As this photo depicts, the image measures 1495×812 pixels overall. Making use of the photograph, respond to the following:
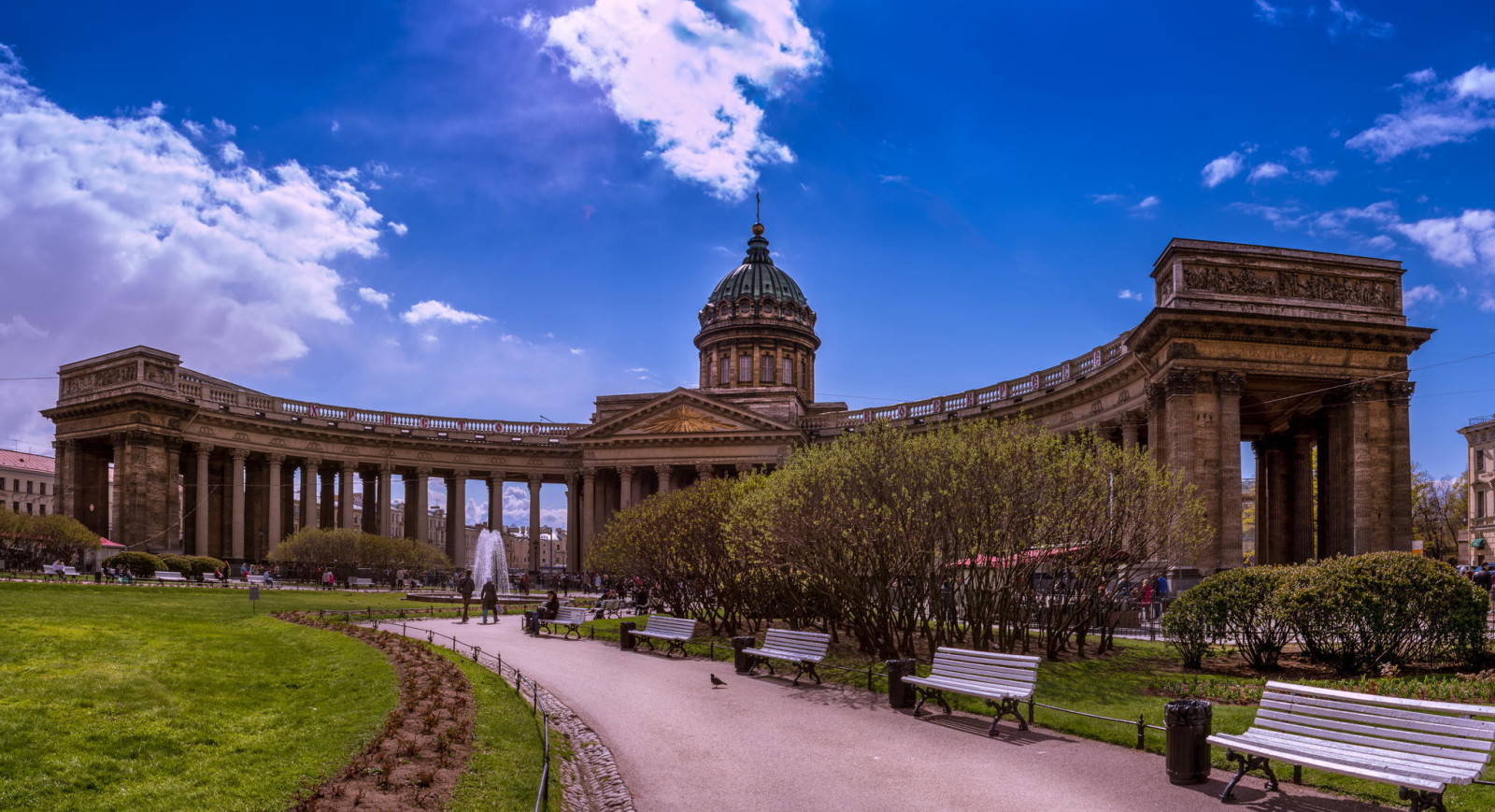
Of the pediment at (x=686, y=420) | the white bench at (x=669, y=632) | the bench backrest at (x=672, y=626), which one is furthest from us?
the pediment at (x=686, y=420)

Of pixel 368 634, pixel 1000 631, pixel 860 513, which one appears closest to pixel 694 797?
pixel 860 513

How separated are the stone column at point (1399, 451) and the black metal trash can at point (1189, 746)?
1098 inches

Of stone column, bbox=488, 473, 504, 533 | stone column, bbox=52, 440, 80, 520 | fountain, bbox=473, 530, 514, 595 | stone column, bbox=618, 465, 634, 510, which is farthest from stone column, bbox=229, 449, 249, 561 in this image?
stone column, bbox=618, 465, 634, 510

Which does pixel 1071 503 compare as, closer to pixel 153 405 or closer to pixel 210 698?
pixel 210 698

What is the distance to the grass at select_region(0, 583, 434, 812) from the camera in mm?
9797

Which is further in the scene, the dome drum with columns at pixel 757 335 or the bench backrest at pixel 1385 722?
the dome drum with columns at pixel 757 335

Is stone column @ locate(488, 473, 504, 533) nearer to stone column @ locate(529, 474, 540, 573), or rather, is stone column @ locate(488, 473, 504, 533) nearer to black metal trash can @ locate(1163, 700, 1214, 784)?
stone column @ locate(529, 474, 540, 573)

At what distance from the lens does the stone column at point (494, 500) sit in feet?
219

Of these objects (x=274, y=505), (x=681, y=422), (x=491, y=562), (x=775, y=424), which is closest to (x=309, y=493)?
(x=274, y=505)

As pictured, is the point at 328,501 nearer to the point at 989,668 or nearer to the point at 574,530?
the point at 574,530

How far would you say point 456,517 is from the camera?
66.3 m

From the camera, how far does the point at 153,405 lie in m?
52.4

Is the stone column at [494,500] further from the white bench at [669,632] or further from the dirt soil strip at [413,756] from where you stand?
the dirt soil strip at [413,756]

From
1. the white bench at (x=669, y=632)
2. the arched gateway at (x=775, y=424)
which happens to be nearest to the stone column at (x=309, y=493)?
the arched gateway at (x=775, y=424)
